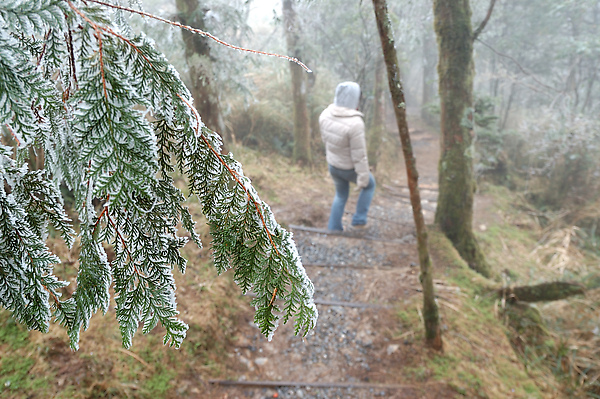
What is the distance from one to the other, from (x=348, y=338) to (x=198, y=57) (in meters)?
4.19

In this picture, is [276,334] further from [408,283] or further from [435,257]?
[435,257]

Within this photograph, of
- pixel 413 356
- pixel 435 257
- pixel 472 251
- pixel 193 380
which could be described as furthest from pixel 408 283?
pixel 193 380

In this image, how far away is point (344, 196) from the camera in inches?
202

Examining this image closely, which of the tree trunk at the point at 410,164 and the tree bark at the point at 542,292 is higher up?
the tree trunk at the point at 410,164

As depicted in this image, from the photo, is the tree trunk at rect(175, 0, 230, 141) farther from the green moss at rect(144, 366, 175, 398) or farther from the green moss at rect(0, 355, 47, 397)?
the green moss at rect(0, 355, 47, 397)

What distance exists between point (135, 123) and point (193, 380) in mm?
2566

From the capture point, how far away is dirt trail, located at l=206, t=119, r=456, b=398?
2842 millimetres

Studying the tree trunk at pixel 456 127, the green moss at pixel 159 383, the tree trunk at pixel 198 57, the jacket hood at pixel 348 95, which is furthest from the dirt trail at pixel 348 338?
the tree trunk at pixel 198 57

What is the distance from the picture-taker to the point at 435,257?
4.74 meters

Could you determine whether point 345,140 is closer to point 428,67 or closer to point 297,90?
point 297,90

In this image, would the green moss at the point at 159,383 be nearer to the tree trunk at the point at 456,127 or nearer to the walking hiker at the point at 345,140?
the walking hiker at the point at 345,140

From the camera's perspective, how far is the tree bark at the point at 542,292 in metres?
4.00

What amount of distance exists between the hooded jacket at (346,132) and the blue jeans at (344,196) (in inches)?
5.6

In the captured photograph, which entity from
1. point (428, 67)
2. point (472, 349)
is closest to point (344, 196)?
point (472, 349)
